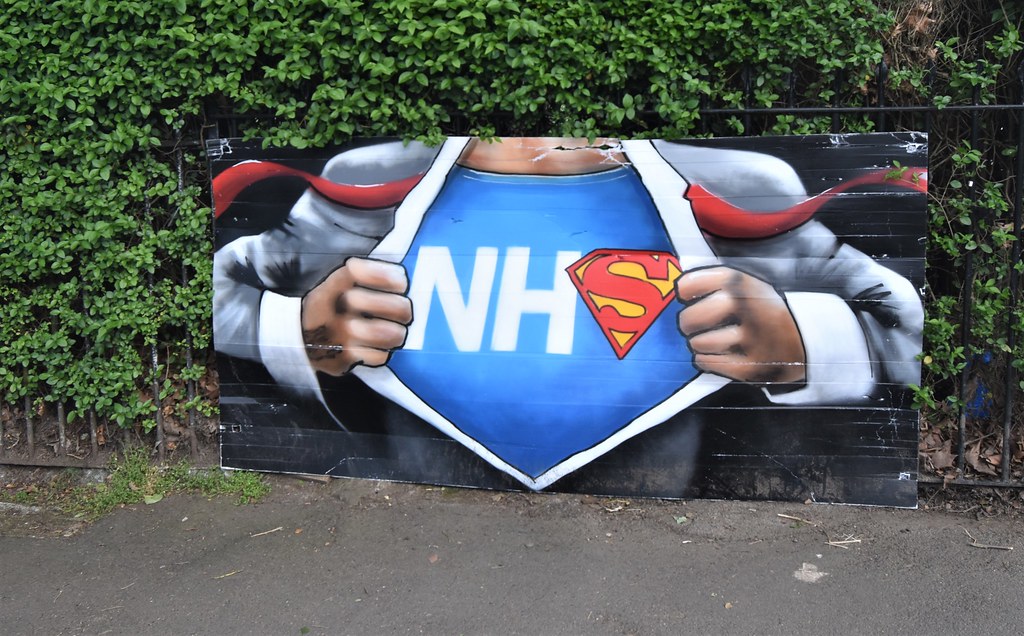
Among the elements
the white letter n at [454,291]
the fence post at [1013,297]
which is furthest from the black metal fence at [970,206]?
the white letter n at [454,291]

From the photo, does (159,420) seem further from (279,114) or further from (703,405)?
(703,405)

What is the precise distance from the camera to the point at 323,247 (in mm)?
4156

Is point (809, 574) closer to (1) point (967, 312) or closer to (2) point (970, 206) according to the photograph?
(1) point (967, 312)

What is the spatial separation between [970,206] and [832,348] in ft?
3.02

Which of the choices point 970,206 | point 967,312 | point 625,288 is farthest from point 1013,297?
point 625,288

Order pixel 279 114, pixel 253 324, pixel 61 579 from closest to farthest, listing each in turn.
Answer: pixel 61 579, pixel 279 114, pixel 253 324

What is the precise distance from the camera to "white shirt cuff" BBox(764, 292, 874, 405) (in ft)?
12.3

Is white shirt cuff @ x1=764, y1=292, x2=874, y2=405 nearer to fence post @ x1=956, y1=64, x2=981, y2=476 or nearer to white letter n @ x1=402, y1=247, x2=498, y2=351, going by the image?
fence post @ x1=956, y1=64, x2=981, y2=476

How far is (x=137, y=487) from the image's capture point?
174 inches

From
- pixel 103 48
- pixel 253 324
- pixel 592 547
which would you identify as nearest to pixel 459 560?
pixel 592 547

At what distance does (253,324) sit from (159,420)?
0.84 m

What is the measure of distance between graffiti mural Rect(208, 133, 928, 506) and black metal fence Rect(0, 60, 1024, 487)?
0.19 meters

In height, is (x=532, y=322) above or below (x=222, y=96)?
below

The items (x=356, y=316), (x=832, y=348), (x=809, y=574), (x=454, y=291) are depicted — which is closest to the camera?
(x=809, y=574)
